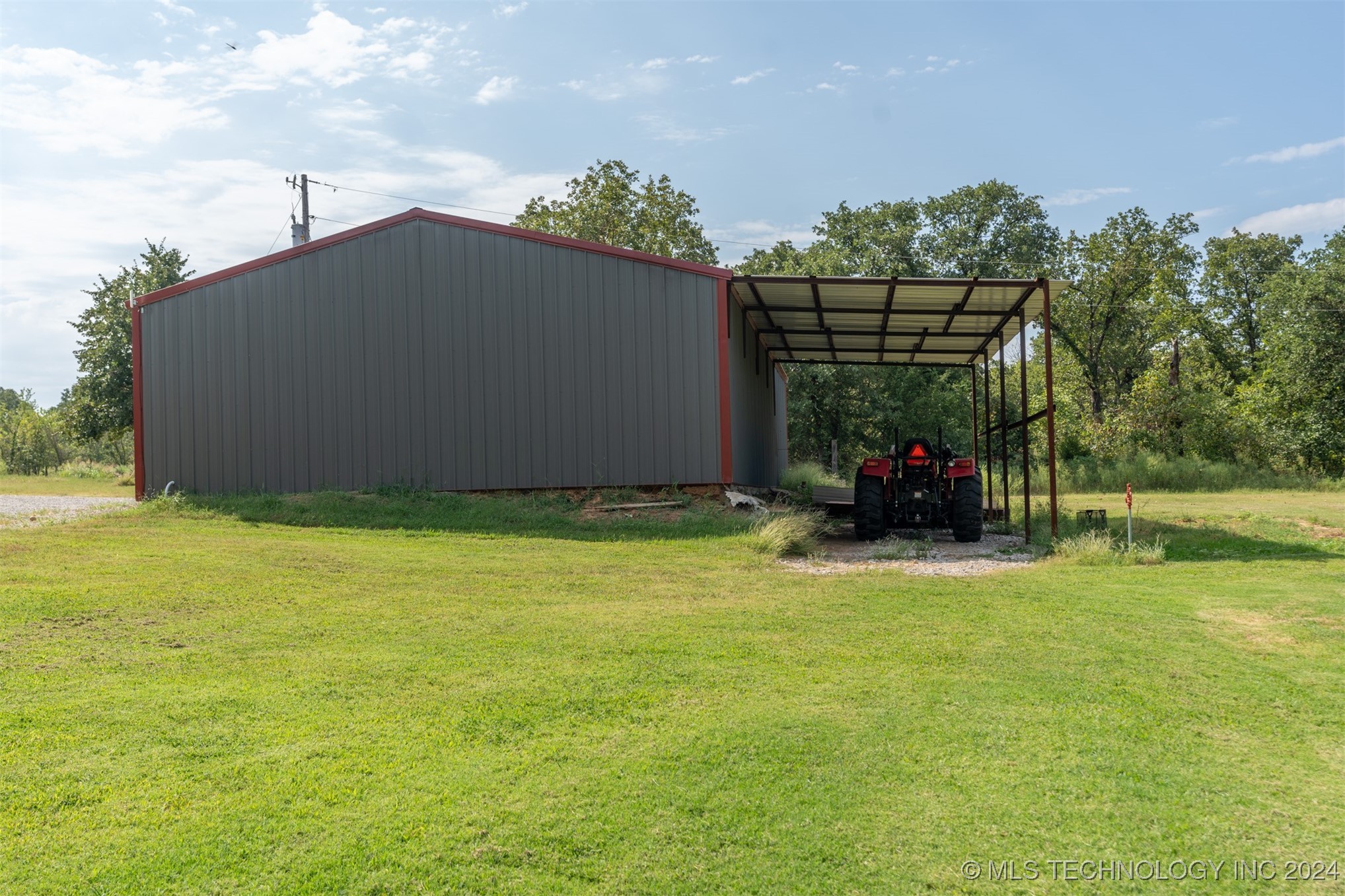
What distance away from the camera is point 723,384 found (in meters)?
17.2

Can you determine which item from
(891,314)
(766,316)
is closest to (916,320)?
(891,314)

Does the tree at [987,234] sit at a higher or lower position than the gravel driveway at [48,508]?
higher

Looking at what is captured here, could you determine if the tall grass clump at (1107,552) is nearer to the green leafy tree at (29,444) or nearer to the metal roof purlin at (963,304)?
the metal roof purlin at (963,304)

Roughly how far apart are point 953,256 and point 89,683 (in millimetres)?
44077

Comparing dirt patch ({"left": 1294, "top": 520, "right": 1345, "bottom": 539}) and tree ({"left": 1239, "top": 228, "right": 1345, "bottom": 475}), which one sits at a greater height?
tree ({"left": 1239, "top": 228, "right": 1345, "bottom": 475})

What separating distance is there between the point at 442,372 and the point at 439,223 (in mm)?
2753

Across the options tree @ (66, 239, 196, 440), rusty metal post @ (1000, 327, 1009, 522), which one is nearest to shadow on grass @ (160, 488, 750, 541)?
rusty metal post @ (1000, 327, 1009, 522)

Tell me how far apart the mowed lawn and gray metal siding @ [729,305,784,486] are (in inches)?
360

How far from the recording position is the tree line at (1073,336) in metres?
32.9

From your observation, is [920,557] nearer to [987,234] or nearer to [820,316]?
[820,316]

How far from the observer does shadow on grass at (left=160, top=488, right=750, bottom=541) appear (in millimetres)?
14758

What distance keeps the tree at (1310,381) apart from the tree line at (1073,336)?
2.1 inches

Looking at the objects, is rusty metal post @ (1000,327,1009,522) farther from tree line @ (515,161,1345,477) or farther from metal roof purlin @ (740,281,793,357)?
tree line @ (515,161,1345,477)

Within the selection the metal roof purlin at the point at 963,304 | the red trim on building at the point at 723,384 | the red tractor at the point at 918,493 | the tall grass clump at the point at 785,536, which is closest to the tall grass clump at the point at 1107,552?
the red tractor at the point at 918,493
